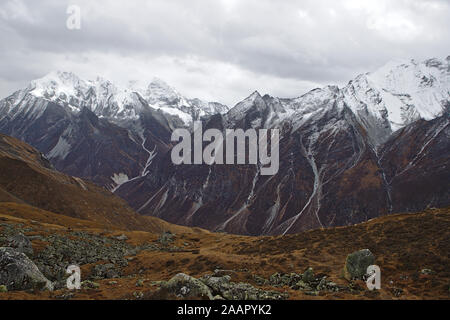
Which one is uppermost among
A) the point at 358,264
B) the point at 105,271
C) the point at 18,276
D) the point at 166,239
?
the point at 358,264

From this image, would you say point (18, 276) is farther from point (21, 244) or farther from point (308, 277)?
point (308, 277)

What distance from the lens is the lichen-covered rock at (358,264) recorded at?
40.4m

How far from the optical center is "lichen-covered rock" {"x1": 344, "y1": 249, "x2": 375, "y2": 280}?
40.4 m

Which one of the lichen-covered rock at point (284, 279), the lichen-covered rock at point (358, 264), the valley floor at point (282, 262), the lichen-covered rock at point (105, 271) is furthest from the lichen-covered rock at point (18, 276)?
the lichen-covered rock at point (358, 264)

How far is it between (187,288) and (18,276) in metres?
16.2

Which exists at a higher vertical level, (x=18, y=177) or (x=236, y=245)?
(x=18, y=177)

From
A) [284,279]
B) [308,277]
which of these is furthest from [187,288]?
[308,277]

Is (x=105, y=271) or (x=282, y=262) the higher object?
(x=282, y=262)

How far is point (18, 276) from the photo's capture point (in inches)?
1369

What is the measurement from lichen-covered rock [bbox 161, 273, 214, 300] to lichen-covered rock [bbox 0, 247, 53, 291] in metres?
13.1
